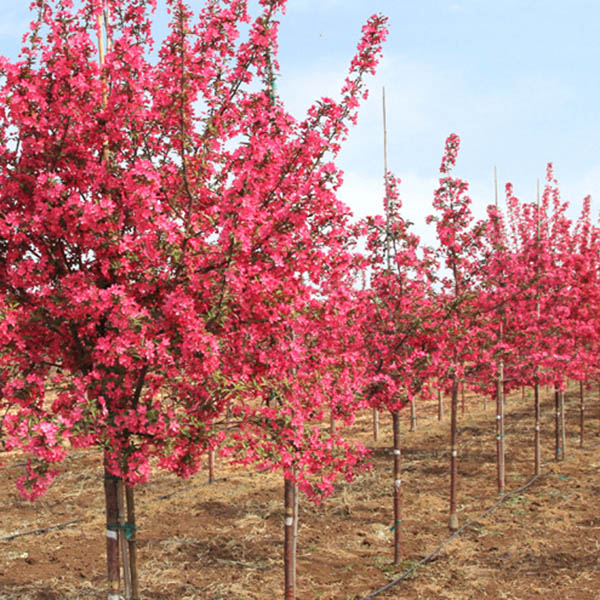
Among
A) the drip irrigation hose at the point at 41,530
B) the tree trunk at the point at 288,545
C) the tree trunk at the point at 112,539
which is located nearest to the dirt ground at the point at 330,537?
the drip irrigation hose at the point at 41,530

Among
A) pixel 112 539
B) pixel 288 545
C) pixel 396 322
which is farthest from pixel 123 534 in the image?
pixel 396 322

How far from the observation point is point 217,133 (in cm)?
505

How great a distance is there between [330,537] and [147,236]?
699cm

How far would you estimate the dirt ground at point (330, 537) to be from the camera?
766cm

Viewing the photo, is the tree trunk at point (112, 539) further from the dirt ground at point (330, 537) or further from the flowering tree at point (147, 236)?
the dirt ground at point (330, 537)

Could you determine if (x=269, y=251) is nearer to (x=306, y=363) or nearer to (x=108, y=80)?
(x=306, y=363)

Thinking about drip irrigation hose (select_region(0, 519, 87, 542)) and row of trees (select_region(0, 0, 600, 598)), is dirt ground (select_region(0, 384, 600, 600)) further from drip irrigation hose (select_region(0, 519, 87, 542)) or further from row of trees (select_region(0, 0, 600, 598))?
row of trees (select_region(0, 0, 600, 598))

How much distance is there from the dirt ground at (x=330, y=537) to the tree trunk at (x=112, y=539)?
2.64m

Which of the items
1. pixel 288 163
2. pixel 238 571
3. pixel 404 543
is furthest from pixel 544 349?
pixel 288 163

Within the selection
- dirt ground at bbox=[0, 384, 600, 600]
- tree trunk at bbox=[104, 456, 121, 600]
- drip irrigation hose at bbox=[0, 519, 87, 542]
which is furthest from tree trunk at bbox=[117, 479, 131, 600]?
drip irrigation hose at bbox=[0, 519, 87, 542]

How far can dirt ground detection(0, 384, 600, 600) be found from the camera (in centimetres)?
766

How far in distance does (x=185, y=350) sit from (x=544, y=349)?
1029 centimetres

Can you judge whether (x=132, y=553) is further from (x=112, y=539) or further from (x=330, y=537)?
(x=330, y=537)

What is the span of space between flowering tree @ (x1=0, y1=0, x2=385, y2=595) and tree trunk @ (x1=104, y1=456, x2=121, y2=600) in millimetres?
13
